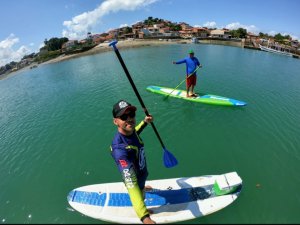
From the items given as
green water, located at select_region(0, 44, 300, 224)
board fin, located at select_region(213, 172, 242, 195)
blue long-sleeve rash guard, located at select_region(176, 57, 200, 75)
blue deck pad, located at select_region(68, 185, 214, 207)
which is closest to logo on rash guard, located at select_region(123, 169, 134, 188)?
blue deck pad, located at select_region(68, 185, 214, 207)

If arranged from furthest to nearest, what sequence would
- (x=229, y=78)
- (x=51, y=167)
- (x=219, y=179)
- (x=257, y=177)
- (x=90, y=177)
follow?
(x=229, y=78)
(x=51, y=167)
(x=90, y=177)
(x=257, y=177)
(x=219, y=179)

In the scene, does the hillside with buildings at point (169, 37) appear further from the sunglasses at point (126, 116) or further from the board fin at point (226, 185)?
the sunglasses at point (126, 116)

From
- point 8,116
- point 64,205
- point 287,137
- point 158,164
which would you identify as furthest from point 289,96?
point 8,116

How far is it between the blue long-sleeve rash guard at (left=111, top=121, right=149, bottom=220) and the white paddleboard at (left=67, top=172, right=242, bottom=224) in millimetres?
2306

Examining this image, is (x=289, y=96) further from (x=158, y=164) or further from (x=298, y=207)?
(x=158, y=164)

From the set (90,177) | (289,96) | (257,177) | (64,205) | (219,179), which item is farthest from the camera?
(289,96)

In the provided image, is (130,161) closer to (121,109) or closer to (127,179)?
(127,179)

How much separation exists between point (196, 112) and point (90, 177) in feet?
25.8

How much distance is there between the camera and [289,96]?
16.4 meters

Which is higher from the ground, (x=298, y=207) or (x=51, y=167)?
(x=51, y=167)

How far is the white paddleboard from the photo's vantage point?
18.7ft

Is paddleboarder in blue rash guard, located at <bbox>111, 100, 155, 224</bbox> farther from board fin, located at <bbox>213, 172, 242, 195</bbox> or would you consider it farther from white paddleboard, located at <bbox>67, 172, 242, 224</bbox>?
board fin, located at <bbox>213, 172, 242, 195</bbox>

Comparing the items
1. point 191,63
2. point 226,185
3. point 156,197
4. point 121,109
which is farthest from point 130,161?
point 191,63

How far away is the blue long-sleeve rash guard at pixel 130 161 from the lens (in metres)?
3.34
